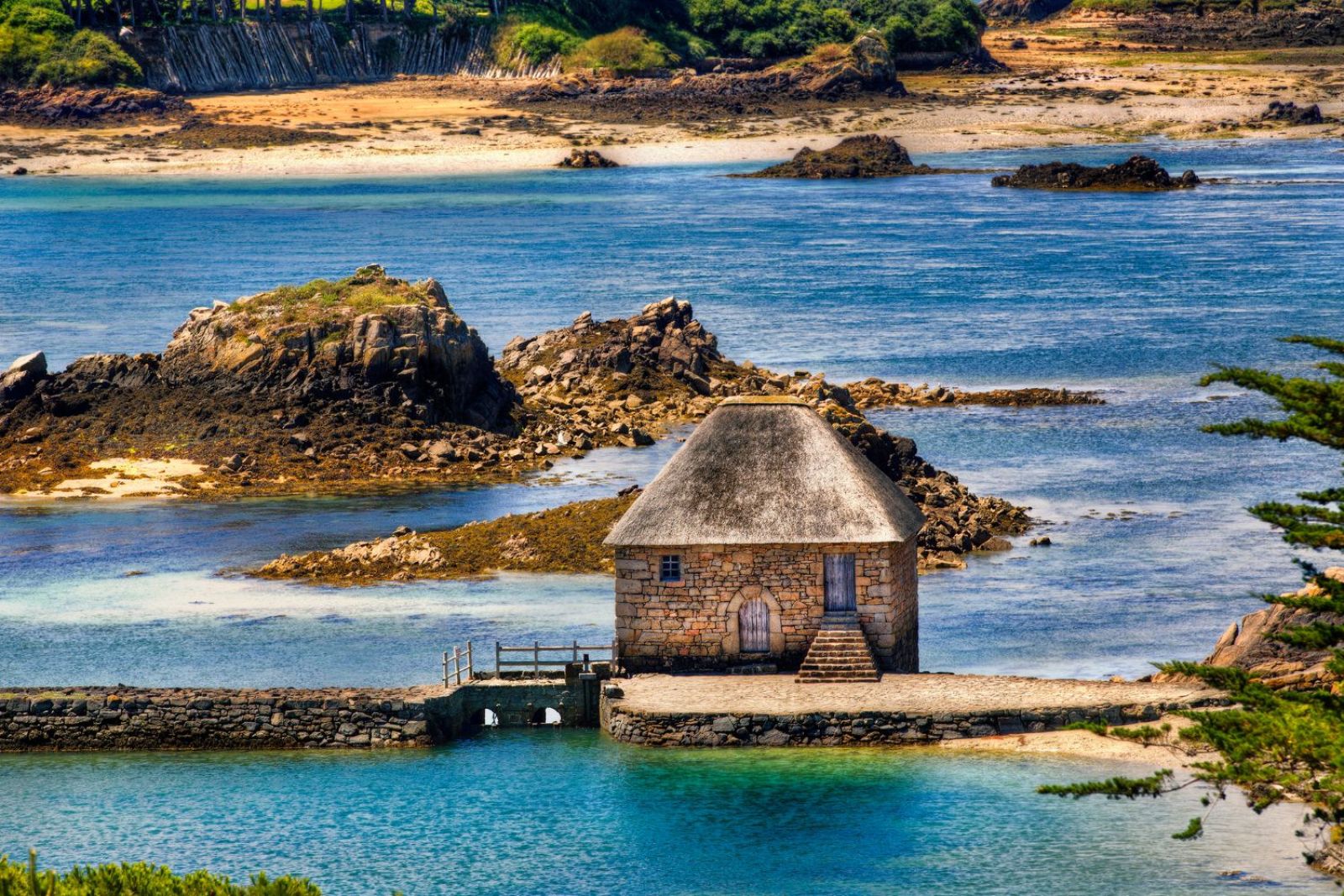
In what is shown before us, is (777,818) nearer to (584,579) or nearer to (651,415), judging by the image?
(584,579)

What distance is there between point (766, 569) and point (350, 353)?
27.5 metres

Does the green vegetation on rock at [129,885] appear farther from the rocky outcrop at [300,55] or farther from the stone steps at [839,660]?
the rocky outcrop at [300,55]

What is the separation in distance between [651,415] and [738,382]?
13.7 feet

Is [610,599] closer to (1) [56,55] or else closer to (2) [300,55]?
(1) [56,55]

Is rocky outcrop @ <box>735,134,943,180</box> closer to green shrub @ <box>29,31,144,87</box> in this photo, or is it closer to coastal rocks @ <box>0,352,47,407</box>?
green shrub @ <box>29,31,144,87</box>

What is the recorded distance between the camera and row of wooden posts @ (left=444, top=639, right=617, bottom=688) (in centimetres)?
3344

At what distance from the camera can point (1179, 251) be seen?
341ft

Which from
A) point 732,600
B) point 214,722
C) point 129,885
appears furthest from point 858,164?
point 129,885

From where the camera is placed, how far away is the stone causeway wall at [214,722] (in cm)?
3256

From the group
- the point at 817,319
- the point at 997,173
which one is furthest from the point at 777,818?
the point at 997,173

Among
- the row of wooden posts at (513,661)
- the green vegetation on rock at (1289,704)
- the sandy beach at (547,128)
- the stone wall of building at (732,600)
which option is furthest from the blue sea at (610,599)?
the sandy beach at (547,128)

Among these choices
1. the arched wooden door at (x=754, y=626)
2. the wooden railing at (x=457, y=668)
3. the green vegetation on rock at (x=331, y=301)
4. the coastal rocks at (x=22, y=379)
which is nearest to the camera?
the arched wooden door at (x=754, y=626)

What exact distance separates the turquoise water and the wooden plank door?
288 centimetres

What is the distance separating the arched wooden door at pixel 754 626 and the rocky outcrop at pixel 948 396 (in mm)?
30081
